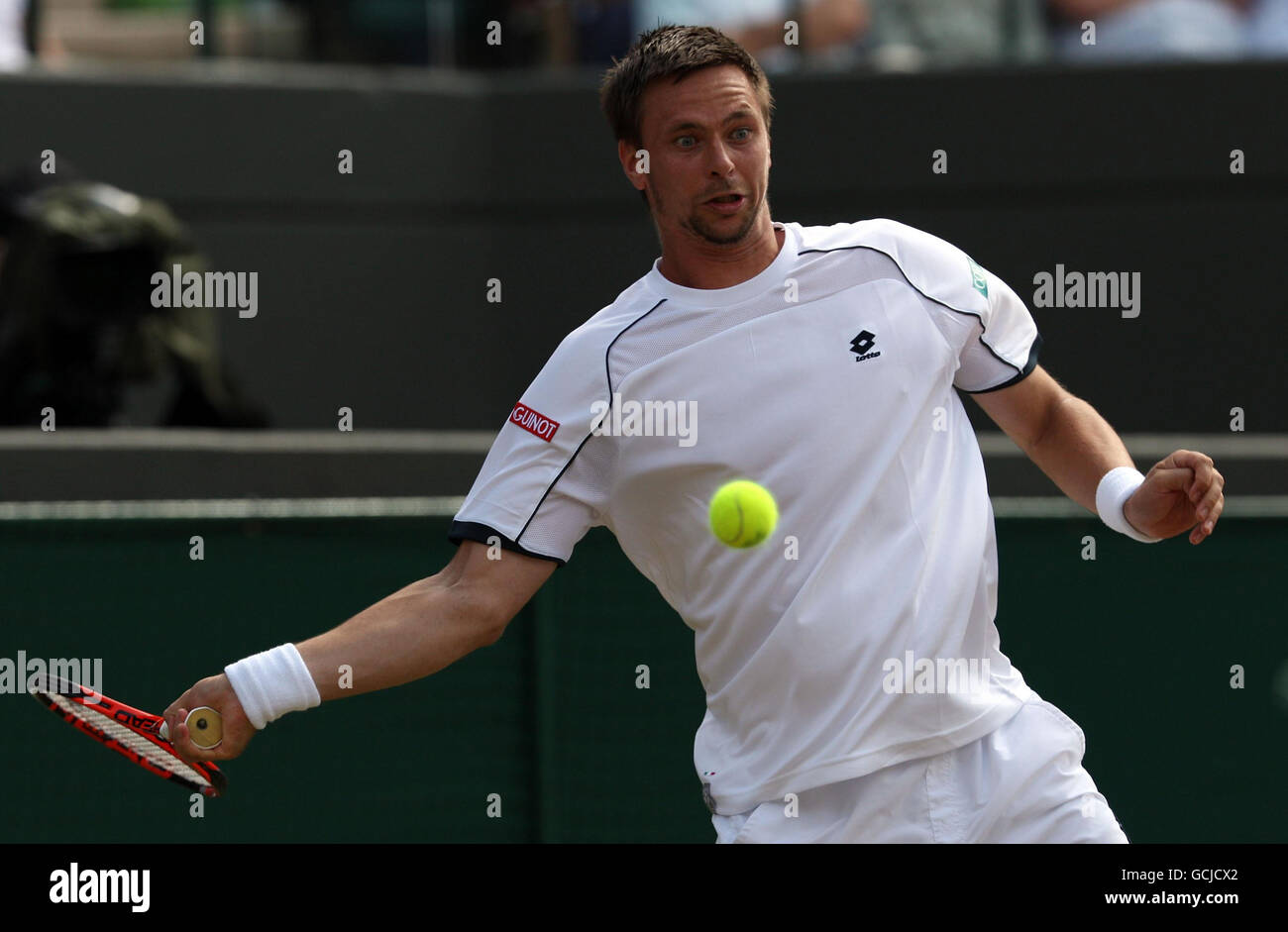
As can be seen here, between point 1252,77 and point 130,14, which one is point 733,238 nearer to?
point 1252,77

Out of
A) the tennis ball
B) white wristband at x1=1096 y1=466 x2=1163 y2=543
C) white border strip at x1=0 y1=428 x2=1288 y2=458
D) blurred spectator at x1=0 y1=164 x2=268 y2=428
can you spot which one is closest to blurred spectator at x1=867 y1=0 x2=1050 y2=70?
white border strip at x1=0 y1=428 x2=1288 y2=458

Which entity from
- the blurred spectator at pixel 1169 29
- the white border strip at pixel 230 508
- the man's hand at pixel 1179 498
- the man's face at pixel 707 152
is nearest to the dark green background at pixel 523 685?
the white border strip at pixel 230 508

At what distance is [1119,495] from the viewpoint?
12.7ft

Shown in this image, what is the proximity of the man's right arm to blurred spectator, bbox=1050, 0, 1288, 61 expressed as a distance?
A: 16.1ft

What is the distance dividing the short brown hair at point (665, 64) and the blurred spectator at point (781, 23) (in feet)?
12.9

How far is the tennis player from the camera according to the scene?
12.2ft

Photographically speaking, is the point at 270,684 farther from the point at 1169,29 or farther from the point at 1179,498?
the point at 1169,29

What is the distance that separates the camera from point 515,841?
604 centimetres

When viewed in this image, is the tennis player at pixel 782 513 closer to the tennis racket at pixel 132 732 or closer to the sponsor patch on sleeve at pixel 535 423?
the sponsor patch on sleeve at pixel 535 423

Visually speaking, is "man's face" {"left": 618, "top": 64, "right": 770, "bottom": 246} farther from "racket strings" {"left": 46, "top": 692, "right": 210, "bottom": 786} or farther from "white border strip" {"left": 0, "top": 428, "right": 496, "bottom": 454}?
"white border strip" {"left": 0, "top": 428, "right": 496, "bottom": 454}

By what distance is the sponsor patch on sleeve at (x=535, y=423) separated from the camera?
383 cm

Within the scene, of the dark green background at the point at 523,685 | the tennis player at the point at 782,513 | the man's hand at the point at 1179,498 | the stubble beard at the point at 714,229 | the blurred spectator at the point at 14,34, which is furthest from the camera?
the blurred spectator at the point at 14,34

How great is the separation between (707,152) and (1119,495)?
1064 mm
